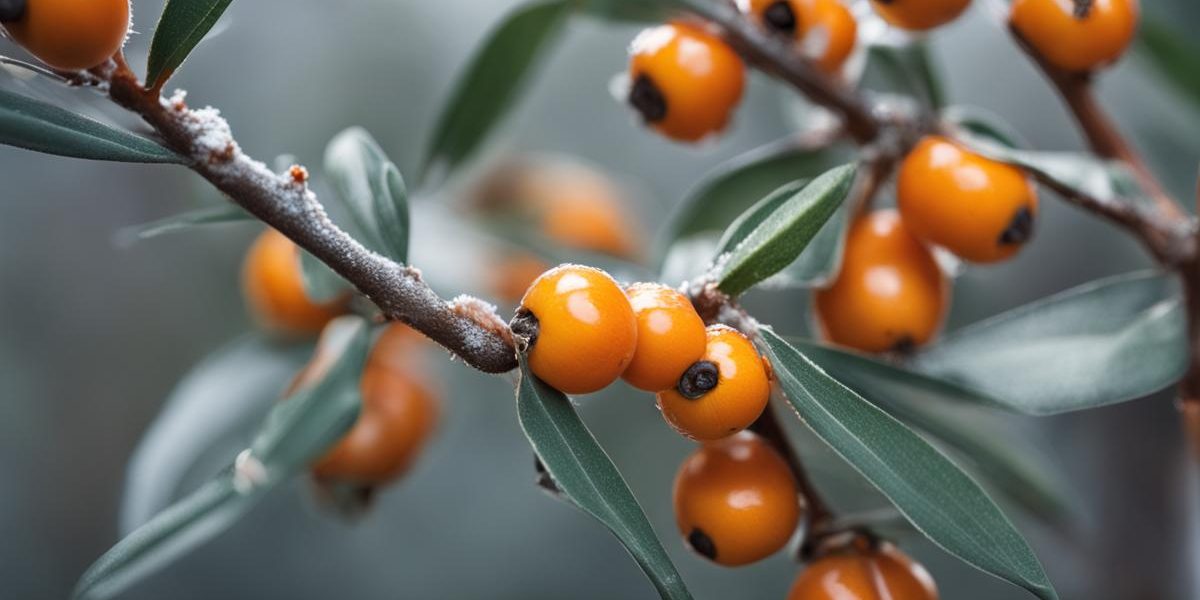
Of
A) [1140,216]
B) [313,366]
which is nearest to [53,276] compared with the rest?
[313,366]

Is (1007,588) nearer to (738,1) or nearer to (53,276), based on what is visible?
(738,1)

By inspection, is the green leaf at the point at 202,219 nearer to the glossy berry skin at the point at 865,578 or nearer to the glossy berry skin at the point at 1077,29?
the glossy berry skin at the point at 865,578

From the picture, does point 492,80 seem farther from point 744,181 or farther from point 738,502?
point 738,502

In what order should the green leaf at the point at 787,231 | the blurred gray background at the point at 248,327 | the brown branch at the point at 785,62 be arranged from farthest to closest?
the blurred gray background at the point at 248,327 → the brown branch at the point at 785,62 → the green leaf at the point at 787,231

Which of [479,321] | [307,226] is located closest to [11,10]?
[307,226]

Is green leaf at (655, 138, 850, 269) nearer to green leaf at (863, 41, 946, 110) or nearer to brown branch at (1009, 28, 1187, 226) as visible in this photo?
green leaf at (863, 41, 946, 110)

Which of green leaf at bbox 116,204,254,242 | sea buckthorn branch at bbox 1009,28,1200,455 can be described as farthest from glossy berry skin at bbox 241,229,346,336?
sea buckthorn branch at bbox 1009,28,1200,455


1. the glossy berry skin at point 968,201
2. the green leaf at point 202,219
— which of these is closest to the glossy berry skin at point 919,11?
the glossy berry skin at point 968,201
